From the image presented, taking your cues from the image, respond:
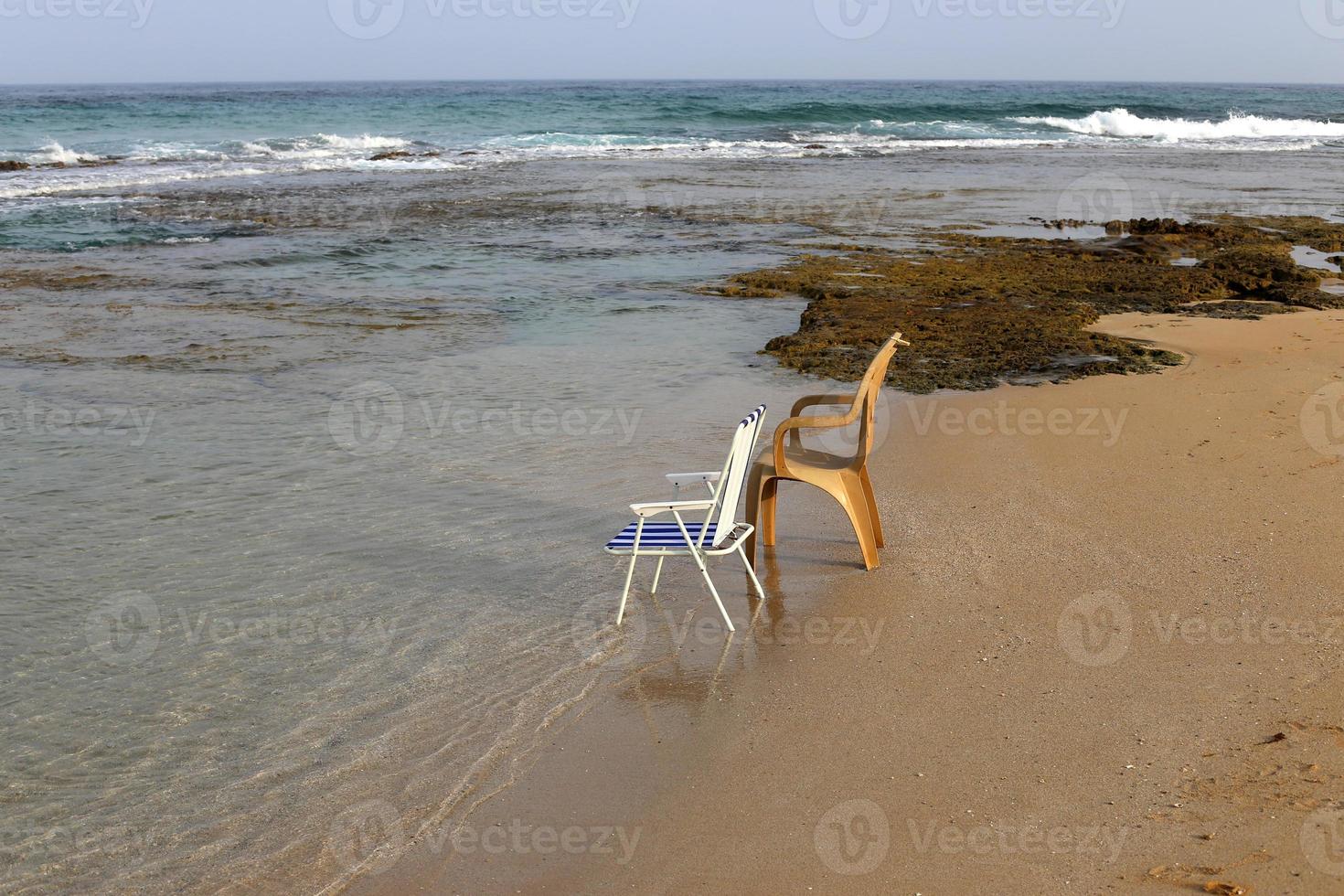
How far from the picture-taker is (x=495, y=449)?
779 centimetres

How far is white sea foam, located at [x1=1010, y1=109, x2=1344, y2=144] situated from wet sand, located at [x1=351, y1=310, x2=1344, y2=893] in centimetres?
4615

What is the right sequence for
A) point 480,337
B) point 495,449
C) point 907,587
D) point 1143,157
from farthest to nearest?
point 1143,157 < point 480,337 < point 495,449 < point 907,587

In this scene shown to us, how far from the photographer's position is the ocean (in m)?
4.05

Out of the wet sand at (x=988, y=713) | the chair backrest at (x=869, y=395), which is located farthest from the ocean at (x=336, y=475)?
the chair backrest at (x=869, y=395)

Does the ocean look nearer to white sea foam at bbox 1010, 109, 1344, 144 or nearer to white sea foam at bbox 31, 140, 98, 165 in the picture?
white sea foam at bbox 31, 140, 98, 165

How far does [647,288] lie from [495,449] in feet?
21.6

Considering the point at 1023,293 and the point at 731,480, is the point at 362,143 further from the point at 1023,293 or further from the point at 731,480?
the point at 731,480

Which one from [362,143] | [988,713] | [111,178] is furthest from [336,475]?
[362,143]

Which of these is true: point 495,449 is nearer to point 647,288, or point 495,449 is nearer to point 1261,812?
point 1261,812

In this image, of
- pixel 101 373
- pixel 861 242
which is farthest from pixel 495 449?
pixel 861 242

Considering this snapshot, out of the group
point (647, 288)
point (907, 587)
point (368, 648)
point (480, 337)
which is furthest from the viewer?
point (647, 288)

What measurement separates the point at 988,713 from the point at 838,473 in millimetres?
1684

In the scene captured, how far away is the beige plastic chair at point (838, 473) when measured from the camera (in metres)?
5.52

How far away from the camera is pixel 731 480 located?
17.2 ft
